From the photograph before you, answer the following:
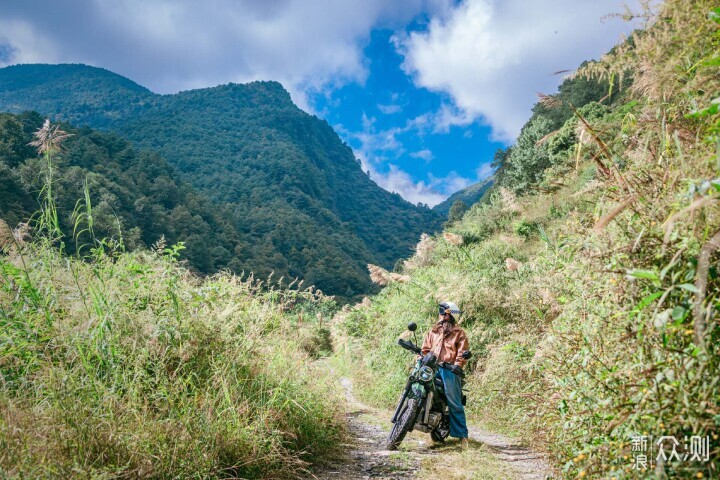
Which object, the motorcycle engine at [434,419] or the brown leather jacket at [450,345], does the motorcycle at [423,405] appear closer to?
the motorcycle engine at [434,419]

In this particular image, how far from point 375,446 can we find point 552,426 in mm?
2730

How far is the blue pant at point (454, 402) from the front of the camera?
5609 millimetres

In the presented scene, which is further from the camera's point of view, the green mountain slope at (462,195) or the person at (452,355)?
the green mountain slope at (462,195)

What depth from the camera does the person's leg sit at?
5.61m

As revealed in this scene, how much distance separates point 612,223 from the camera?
120 inches

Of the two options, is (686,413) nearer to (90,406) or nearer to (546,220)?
(90,406)

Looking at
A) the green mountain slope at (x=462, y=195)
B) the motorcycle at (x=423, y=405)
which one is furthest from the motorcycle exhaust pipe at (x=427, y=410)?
the green mountain slope at (x=462, y=195)

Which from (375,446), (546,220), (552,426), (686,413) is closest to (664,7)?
(686,413)

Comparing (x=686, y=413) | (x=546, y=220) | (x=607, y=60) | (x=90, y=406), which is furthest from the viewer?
(x=546, y=220)

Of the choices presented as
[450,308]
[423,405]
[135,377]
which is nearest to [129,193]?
[450,308]

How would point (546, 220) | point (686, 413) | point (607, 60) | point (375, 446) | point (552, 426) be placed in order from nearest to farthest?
point (686, 413) < point (552, 426) < point (607, 60) < point (375, 446) < point (546, 220)

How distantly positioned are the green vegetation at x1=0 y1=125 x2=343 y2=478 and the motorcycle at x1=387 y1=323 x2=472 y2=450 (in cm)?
87

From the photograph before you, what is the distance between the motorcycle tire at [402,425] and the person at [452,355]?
662 millimetres

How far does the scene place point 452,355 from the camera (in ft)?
19.5
